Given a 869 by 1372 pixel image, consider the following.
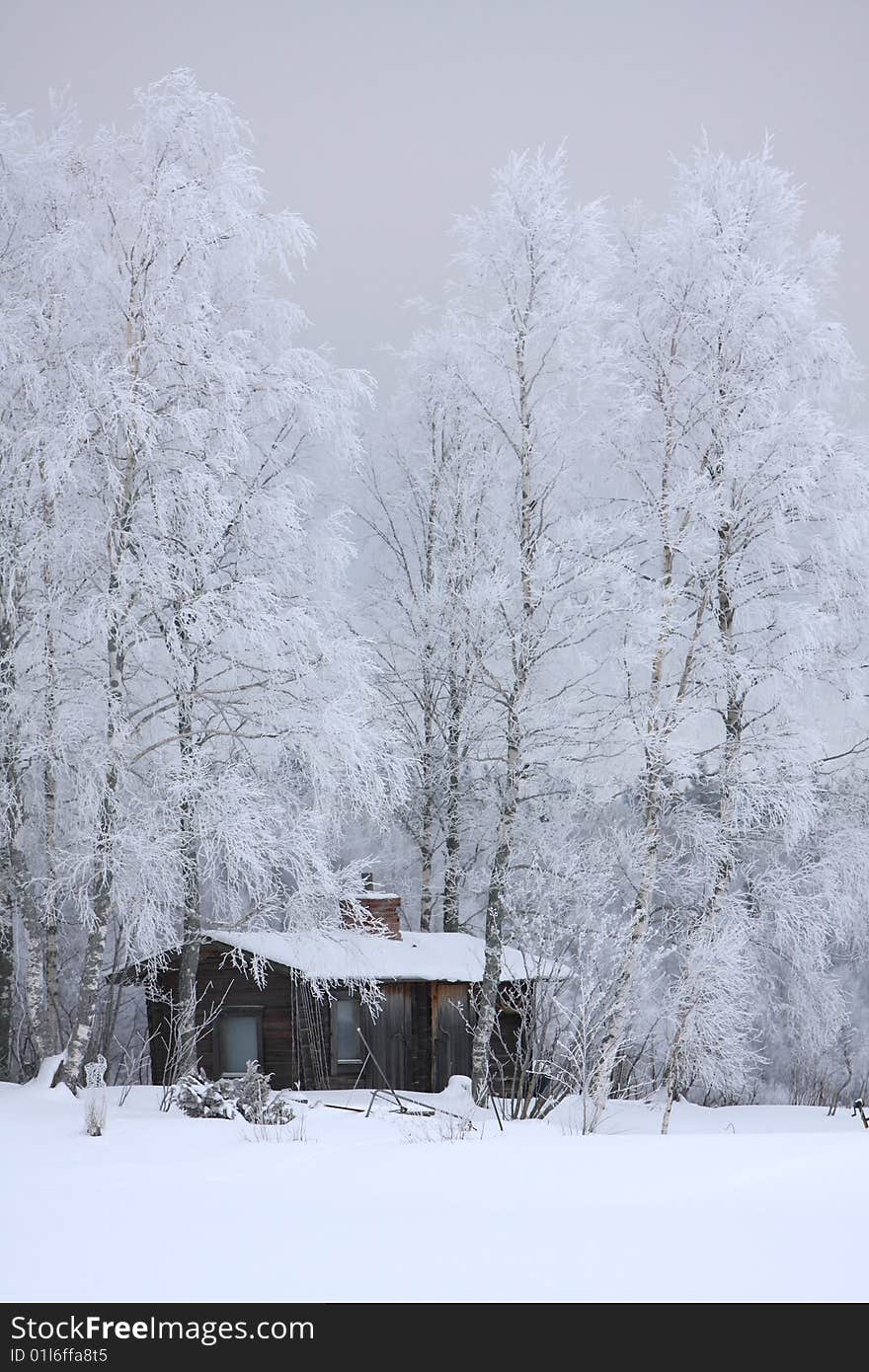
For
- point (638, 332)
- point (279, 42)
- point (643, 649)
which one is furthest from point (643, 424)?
point (279, 42)

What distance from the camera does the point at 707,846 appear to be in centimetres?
1418

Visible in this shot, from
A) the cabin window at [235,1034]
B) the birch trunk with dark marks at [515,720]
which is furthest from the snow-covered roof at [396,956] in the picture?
the birch trunk with dark marks at [515,720]

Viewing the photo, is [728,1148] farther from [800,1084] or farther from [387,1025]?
[800,1084]

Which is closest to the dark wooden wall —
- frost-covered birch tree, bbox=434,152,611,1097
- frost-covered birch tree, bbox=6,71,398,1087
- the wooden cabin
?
the wooden cabin

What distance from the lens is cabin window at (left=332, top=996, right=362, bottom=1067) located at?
18.7 meters

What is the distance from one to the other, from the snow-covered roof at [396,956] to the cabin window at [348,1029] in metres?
0.91

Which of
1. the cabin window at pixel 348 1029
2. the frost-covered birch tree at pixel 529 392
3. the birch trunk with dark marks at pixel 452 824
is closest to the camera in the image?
the frost-covered birch tree at pixel 529 392

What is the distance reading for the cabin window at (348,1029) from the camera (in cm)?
1872

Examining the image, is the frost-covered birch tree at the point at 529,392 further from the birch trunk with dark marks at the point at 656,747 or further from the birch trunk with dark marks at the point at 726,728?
the birch trunk with dark marks at the point at 726,728

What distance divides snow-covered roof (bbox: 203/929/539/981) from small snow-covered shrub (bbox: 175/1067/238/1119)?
5.24 metres

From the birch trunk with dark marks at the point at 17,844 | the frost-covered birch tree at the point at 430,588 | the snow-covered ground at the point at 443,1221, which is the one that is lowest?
the snow-covered ground at the point at 443,1221

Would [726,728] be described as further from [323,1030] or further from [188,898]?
[323,1030]

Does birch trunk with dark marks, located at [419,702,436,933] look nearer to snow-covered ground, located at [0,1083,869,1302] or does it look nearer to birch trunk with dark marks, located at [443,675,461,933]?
birch trunk with dark marks, located at [443,675,461,933]
